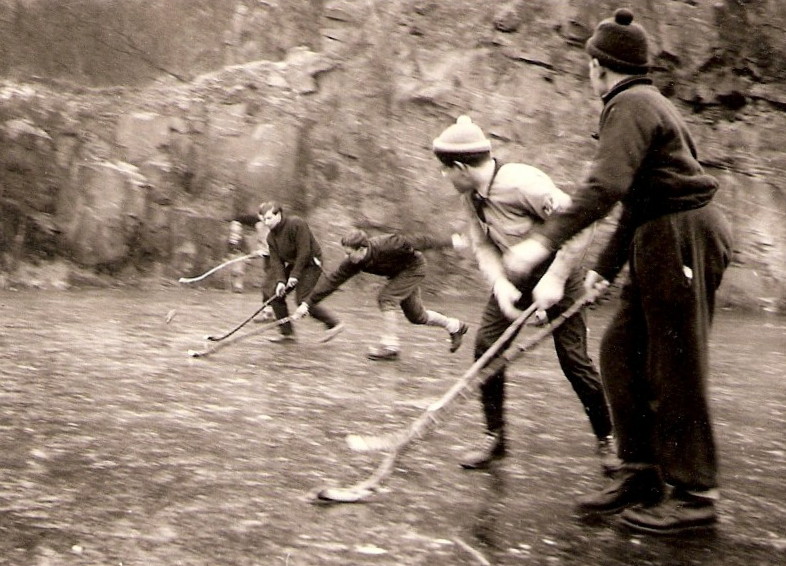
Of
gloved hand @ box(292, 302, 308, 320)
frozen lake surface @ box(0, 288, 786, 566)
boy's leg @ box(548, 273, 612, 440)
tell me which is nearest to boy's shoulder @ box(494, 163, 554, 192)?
boy's leg @ box(548, 273, 612, 440)

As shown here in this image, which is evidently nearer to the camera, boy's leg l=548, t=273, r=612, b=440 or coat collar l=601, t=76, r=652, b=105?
coat collar l=601, t=76, r=652, b=105

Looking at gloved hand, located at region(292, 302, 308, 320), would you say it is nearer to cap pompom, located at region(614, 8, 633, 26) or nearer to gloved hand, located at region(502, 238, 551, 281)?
gloved hand, located at region(502, 238, 551, 281)

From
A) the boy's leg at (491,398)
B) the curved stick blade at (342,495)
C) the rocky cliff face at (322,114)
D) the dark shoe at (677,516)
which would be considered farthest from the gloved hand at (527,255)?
the rocky cliff face at (322,114)

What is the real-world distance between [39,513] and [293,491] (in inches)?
42.9

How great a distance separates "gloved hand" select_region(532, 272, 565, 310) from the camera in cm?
401

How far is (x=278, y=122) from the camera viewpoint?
1648 cm

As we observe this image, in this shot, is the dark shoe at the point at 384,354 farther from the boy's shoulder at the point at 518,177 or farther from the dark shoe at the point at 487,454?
the boy's shoulder at the point at 518,177

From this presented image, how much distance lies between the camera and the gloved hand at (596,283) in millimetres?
4230

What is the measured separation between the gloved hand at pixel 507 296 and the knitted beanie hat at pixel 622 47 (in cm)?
116

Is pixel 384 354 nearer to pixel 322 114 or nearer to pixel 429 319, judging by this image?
pixel 429 319

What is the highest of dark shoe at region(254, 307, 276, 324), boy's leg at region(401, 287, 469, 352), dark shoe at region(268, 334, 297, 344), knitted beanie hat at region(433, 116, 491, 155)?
knitted beanie hat at region(433, 116, 491, 155)

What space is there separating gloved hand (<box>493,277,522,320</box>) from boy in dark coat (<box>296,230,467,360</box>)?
4.35 metres

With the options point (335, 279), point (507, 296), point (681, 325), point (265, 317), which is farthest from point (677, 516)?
point (265, 317)

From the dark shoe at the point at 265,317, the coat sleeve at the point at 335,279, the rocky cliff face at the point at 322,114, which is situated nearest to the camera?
the coat sleeve at the point at 335,279
